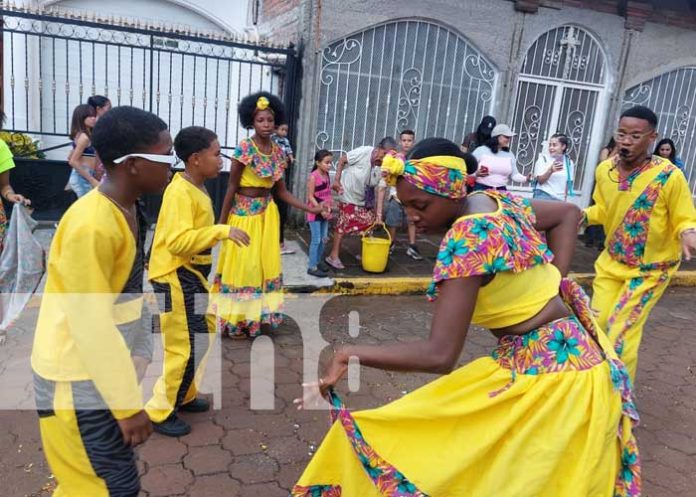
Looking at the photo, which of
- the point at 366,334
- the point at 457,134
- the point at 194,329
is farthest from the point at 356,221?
the point at 194,329

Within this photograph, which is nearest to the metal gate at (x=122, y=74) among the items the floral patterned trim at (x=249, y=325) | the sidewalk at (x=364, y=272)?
the sidewalk at (x=364, y=272)

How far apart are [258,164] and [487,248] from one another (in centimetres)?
299

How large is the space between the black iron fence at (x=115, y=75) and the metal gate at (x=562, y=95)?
3.68 metres

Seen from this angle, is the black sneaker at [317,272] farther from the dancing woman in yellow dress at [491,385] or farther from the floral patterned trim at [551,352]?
the floral patterned trim at [551,352]

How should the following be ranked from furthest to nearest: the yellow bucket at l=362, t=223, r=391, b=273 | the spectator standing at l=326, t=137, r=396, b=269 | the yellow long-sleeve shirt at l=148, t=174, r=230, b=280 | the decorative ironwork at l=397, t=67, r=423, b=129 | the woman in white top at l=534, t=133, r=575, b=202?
the decorative ironwork at l=397, t=67, r=423, b=129, the woman in white top at l=534, t=133, r=575, b=202, the spectator standing at l=326, t=137, r=396, b=269, the yellow bucket at l=362, t=223, r=391, b=273, the yellow long-sleeve shirt at l=148, t=174, r=230, b=280

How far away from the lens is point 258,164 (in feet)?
15.0

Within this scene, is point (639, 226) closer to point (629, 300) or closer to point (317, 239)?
point (629, 300)

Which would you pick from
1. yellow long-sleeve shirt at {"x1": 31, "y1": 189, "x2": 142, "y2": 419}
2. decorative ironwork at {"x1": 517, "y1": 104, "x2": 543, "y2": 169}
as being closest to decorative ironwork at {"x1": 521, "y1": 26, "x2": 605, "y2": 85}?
decorative ironwork at {"x1": 517, "y1": 104, "x2": 543, "y2": 169}

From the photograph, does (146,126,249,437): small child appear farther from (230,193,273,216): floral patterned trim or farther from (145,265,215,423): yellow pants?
(230,193,273,216): floral patterned trim

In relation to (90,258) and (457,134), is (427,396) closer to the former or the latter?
(90,258)

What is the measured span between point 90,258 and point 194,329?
173 cm

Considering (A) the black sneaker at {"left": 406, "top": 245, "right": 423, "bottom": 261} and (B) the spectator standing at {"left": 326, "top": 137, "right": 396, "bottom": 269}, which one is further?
(A) the black sneaker at {"left": 406, "top": 245, "right": 423, "bottom": 261}

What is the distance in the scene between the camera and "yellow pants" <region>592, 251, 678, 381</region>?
11.9 ft

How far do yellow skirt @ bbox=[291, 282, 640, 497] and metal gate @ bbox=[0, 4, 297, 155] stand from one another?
257 inches
